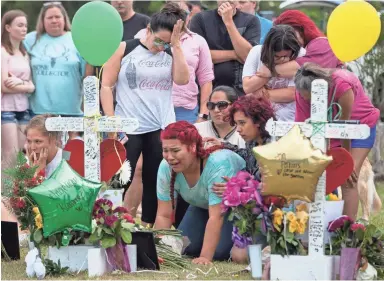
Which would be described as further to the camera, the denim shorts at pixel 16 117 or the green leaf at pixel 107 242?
the denim shorts at pixel 16 117

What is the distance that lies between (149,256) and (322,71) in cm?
154

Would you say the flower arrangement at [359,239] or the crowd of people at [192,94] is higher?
the crowd of people at [192,94]

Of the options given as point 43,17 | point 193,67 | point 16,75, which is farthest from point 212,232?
point 16,75

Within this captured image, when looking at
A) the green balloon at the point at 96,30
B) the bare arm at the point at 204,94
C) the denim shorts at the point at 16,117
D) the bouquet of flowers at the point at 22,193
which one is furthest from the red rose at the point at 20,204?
the denim shorts at the point at 16,117

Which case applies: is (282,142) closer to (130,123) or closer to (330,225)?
(330,225)

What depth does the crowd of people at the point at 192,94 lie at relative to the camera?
6.64 m

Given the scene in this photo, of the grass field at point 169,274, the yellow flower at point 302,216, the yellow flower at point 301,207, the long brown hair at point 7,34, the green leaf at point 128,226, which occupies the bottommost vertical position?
the grass field at point 169,274

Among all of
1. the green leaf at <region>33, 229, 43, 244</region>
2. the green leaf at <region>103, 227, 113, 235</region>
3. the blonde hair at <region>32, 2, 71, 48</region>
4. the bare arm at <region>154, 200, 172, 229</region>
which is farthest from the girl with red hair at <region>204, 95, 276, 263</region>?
the blonde hair at <region>32, 2, 71, 48</region>

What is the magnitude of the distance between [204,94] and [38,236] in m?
2.37

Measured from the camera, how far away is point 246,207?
593 centimetres

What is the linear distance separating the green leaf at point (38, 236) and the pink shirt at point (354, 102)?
179 cm

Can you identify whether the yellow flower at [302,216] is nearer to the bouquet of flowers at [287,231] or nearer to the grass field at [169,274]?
the bouquet of flowers at [287,231]

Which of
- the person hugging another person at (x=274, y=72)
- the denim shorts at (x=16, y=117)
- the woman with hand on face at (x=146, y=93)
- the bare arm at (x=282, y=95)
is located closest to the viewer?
the person hugging another person at (x=274, y=72)

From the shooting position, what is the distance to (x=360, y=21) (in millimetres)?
6453
